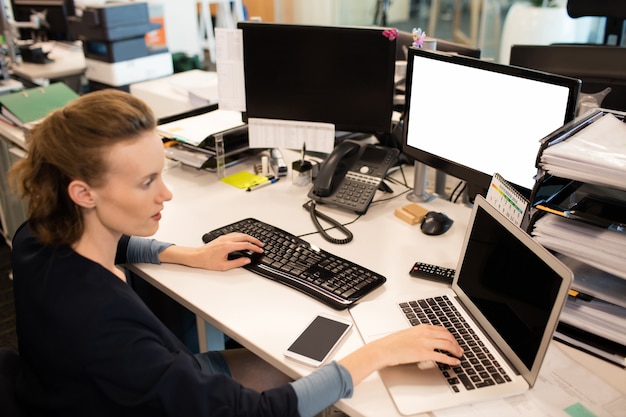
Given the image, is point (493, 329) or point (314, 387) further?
point (493, 329)

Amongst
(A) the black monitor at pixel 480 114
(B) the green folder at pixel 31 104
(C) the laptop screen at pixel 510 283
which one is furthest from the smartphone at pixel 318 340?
(B) the green folder at pixel 31 104

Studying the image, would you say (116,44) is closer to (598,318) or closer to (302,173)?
(302,173)

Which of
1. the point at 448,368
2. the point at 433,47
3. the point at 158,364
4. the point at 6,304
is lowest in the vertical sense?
the point at 6,304

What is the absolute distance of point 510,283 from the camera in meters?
1.09

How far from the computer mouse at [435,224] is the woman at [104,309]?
1.64ft

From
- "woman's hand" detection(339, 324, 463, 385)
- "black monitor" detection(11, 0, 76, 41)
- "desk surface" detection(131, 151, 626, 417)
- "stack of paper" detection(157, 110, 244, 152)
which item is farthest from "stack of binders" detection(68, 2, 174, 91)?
"woman's hand" detection(339, 324, 463, 385)

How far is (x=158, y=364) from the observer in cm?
92

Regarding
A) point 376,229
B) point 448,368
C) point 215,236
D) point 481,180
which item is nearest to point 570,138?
point 481,180

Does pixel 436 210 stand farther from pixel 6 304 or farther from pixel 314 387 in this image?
pixel 6 304

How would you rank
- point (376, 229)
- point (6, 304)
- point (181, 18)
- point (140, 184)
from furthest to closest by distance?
point (181, 18), point (6, 304), point (376, 229), point (140, 184)

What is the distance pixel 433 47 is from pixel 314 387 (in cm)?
119

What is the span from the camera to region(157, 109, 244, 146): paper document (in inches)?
77.9

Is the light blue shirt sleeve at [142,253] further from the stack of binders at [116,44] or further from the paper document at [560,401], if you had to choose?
the stack of binders at [116,44]

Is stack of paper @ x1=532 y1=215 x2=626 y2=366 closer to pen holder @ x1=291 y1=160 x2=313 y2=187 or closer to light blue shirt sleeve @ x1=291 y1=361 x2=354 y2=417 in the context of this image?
light blue shirt sleeve @ x1=291 y1=361 x2=354 y2=417
